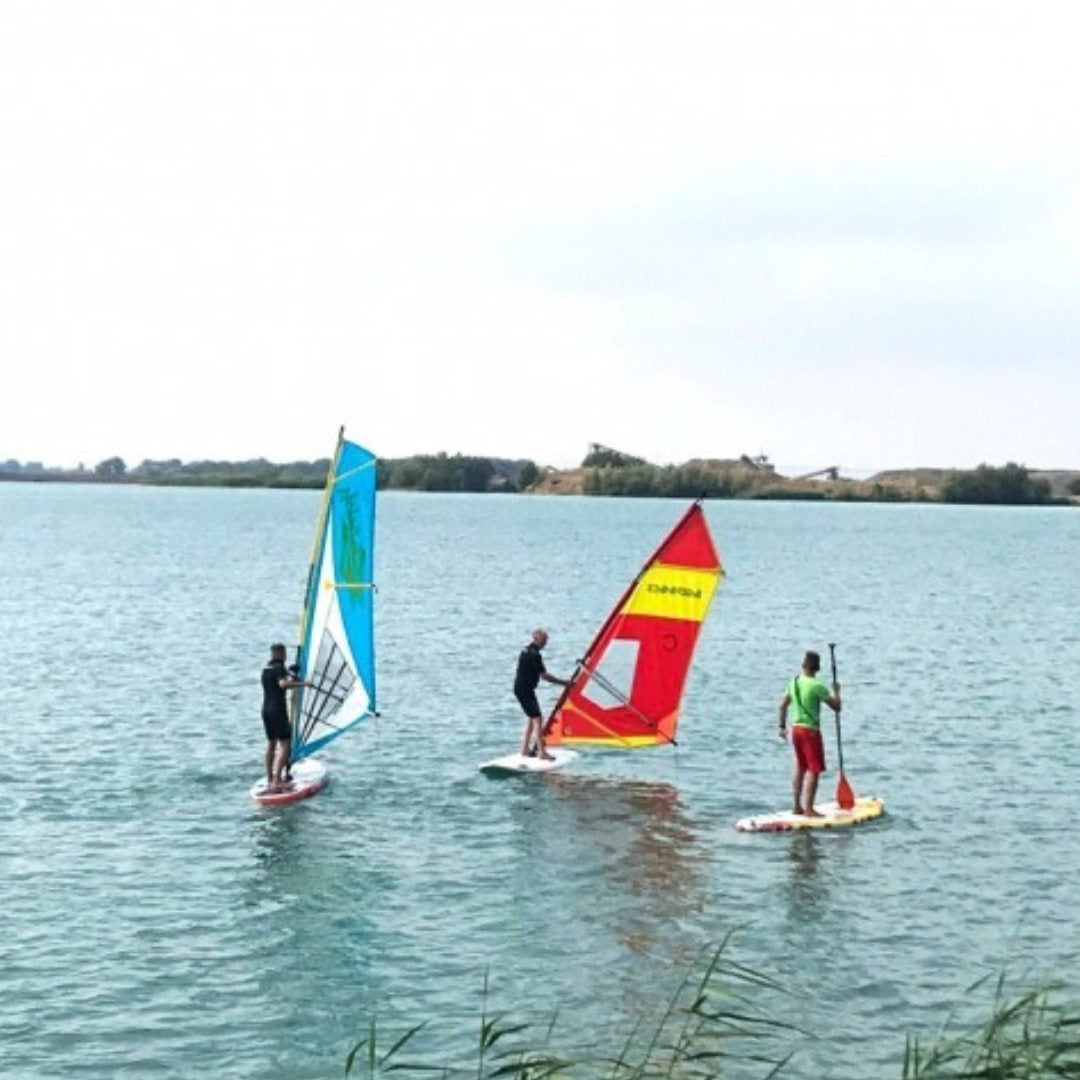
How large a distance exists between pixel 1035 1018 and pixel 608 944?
14.6ft

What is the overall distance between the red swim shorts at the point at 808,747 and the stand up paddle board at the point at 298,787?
709 centimetres

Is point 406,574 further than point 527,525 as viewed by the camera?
No

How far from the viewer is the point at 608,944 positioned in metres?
18.7

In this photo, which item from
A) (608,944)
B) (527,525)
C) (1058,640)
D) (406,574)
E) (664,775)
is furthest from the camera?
(527,525)

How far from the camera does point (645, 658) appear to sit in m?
28.0

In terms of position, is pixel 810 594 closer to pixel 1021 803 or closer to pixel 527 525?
pixel 1021 803

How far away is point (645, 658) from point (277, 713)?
20.5ft

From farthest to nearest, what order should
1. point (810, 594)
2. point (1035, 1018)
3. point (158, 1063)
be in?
point (810, 594)
point (1035, 1018)
point (158, 1063)

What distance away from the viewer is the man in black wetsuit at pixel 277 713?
24.5 metres

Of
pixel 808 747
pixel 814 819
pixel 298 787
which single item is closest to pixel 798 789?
pixel 814 819

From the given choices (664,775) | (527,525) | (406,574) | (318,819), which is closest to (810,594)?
(406,574)

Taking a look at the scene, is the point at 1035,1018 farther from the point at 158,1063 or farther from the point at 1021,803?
the point at 1021,803

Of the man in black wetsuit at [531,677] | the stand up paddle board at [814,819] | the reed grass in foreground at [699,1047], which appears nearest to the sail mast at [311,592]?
the man in black wetsuit at [531,677]

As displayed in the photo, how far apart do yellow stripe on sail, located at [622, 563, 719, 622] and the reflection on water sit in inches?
105
